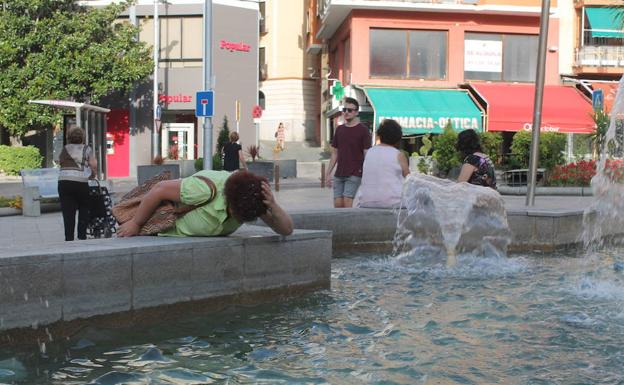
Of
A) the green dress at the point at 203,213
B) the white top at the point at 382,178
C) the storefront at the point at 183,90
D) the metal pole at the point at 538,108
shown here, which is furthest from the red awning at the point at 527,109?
the green dress at the point at 203,213

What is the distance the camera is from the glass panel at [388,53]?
113 feet

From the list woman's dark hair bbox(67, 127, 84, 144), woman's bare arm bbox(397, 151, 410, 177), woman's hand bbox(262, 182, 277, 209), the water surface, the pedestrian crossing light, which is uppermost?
the pedestrian crossing light

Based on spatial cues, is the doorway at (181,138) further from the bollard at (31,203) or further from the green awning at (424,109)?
the bollard at (31,203)

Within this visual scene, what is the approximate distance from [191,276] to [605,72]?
110ft

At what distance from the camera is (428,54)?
114 ft

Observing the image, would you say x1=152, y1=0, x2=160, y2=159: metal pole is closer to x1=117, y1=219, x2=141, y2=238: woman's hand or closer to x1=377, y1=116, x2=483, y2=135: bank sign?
x1=377, y1=116, x2=483, y2=135: bank sign

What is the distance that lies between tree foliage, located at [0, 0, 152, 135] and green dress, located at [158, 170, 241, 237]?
30442 millimetres

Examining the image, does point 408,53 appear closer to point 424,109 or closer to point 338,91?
point 338,91

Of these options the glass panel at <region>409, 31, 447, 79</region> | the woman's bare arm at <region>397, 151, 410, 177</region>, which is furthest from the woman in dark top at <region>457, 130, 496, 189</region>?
the glass panel at <region>409, 31, 447, 79</region>

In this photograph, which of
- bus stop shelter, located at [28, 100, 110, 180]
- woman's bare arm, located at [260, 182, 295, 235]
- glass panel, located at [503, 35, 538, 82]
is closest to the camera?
A: woman's bare arm, located at [260, 182, 295, 235]

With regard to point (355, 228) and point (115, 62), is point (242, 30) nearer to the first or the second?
point (115, 62)

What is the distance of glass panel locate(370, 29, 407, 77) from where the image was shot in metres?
34.4

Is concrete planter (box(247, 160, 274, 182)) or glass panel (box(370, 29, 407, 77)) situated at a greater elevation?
glass panel (box(370, 29, 407, 77))

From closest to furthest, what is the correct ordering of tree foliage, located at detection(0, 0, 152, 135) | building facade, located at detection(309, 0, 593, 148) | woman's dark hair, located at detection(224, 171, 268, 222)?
1. woman's dark hair, located at detection(224, 171, 268, 222)
2. building facade, located at detection(309, 0, 593, 148)
3. tree foliage, located at detection(0, 0, 152, 135)
